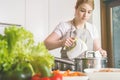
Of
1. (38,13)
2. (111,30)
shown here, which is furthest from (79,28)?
(111,30)

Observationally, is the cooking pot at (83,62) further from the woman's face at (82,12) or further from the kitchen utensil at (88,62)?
the woman's face at (82,12)

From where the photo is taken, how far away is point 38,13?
2871 millimetres

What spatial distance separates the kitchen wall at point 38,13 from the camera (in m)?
2.65

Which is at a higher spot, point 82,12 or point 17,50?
point 82,12

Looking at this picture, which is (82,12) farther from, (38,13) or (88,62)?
(38,13)

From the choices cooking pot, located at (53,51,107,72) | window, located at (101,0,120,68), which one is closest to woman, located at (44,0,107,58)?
cooking pot, located at (53,51,107,72)

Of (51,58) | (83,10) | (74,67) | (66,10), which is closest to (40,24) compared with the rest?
(66,10)

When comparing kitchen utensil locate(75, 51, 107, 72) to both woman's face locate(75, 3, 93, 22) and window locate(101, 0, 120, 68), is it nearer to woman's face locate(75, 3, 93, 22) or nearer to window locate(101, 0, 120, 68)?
woman's face locate(75, 3, 93, 22)

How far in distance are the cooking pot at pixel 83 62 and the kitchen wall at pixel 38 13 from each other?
4.99 feet

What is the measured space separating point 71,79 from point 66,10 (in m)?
2.35

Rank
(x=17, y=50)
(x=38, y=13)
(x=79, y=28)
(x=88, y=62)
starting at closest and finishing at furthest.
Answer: (x=17, y=50) < (x=88, y=62) < (x=79, y=28) < (x=38, y=13)

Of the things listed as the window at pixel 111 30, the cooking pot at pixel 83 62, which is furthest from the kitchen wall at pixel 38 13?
the cooking pot at pixel 83 62

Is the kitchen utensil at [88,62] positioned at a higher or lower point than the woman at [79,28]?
lower

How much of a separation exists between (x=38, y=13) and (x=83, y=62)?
1.77m
